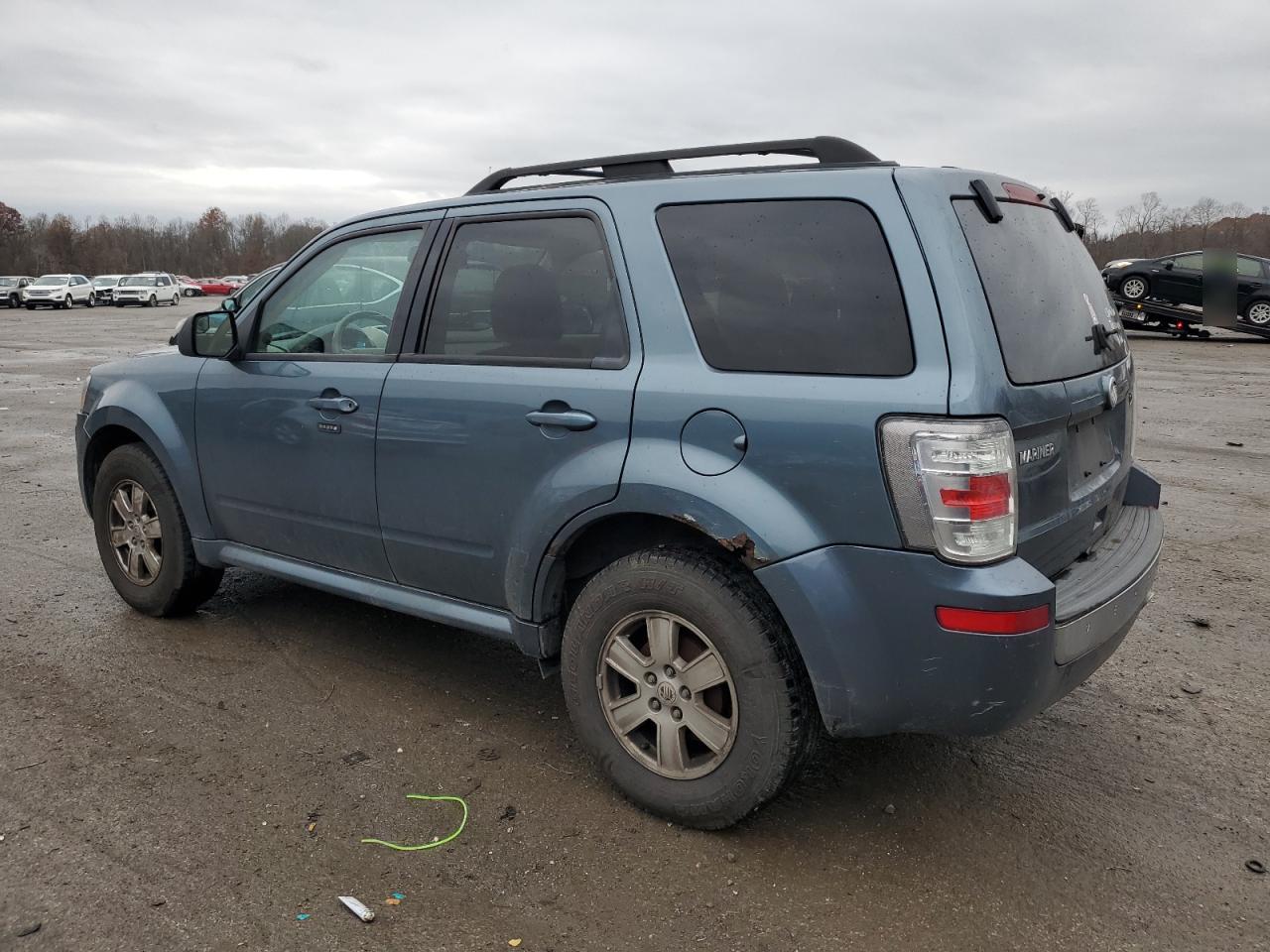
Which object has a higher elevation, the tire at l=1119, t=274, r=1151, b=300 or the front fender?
the tire at l=1119, t=274, r=1151, b=300

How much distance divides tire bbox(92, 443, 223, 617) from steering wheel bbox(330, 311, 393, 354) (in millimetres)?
1227

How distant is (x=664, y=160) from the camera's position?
10.9ft

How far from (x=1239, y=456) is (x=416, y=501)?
8.25 meters

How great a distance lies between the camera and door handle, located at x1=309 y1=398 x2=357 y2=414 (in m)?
3.75

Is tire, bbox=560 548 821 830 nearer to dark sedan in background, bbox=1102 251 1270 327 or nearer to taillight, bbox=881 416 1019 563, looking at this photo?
taillight, bbox=881 416 1019 563

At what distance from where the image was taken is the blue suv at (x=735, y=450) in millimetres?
2594

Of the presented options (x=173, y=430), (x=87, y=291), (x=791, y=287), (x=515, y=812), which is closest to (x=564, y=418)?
(x=791, y=287)

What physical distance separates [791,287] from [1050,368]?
77 centimetres

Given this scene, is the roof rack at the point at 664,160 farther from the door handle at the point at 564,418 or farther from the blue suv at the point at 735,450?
the door handle at the point at 564,418

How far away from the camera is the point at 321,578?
4.06 m

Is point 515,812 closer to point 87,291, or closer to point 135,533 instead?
point 135,533

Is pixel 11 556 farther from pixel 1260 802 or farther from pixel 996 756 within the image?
pixel 1260 802

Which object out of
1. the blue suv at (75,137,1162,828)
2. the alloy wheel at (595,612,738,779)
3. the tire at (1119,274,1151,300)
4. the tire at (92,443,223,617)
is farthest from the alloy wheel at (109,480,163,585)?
the tire at (1119,274,1151,300)

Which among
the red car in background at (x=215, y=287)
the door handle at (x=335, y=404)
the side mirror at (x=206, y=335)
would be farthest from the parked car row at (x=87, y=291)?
the door handle at (x=335, y=404)
